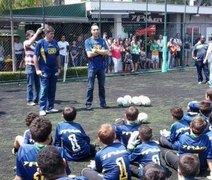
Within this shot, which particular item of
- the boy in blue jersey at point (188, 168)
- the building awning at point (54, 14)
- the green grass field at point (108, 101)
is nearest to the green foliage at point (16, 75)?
the green grass field at point (108, 101)

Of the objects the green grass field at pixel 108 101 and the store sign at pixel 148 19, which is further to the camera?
the store sign at pixel 148 19

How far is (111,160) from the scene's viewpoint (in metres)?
4.62

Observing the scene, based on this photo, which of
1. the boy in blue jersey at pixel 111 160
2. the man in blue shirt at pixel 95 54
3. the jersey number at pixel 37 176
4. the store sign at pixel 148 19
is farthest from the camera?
the store sign at pixel 148 19

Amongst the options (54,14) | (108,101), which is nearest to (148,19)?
(54,14)

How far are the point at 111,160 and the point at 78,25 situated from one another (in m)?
17.9

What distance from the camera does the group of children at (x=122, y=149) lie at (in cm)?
371

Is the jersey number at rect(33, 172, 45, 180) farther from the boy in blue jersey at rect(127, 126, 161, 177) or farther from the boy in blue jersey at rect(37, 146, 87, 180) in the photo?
the boy in blue jersey at rect(127, 126, 161, 177)

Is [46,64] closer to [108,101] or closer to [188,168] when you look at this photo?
[108,101]

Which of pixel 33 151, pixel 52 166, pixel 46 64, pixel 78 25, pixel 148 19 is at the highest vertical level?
pixel 148 19

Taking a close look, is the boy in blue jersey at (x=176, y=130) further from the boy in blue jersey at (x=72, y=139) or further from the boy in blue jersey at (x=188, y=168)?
the boy in blue jersey at (x=188, y=168)

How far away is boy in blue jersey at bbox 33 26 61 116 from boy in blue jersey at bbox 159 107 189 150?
3449 mm

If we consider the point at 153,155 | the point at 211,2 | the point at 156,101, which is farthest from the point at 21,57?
the point at 211,2

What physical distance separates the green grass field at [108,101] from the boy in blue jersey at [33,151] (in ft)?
5.01

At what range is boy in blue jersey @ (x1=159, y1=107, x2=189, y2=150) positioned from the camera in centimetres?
612
